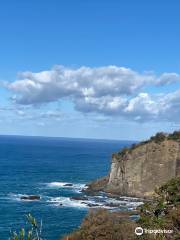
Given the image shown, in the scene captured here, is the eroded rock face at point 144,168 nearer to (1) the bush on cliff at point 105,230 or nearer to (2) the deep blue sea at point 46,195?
(2) the deep blue sea at point 46,195

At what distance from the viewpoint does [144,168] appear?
4537 inches

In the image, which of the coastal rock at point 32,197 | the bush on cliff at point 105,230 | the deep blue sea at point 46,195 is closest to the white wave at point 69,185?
the deep blue sea at point 46,195

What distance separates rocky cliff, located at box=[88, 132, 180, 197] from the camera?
112938 millimetres

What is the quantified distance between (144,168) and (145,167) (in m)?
0.40

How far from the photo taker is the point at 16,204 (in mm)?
99438

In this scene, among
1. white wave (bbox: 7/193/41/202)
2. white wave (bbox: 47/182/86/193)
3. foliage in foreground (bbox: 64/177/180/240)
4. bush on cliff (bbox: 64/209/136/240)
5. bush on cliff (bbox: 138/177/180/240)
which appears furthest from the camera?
white wave (bbox: 47/182/86/193)

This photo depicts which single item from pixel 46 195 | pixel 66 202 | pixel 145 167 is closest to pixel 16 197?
pixel 46 195

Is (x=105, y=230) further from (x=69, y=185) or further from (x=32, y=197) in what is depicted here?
(x=69, y=185)

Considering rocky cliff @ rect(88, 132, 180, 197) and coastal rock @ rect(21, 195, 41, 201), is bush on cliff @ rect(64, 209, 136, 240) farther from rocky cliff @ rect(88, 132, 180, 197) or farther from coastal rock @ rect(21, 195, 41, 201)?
rocky cliff @ rect(88, 132, 180, 197)

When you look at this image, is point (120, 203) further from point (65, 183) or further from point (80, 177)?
point (80, 177)

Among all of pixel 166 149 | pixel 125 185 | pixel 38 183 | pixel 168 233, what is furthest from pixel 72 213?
pixel 168 233

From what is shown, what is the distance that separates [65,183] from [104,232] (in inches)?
3576

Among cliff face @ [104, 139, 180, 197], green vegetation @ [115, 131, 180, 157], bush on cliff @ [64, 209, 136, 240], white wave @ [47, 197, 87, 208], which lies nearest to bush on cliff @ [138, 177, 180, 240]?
bush on cliff @ [64, 209, 136, 240]

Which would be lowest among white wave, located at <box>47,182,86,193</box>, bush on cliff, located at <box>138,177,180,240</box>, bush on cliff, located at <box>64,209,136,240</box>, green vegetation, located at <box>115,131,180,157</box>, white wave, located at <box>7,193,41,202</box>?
white wave, located at <box>7,193,41,202</box>
